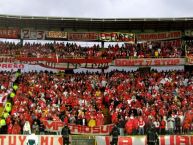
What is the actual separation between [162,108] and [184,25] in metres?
11.6

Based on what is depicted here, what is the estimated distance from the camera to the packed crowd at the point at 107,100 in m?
27.0

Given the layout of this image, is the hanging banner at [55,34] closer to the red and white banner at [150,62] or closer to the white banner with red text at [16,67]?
the white banner with red text at [16,67]

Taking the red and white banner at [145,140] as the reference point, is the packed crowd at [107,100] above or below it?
above

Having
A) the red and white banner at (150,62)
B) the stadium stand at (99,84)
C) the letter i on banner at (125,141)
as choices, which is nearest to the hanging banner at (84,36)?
the stadium stand at (99,84)

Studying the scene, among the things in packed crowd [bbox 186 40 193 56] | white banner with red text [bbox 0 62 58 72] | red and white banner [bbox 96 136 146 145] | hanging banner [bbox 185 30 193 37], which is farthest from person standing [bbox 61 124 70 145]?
hanging banner [bbox 185 30 193 37]

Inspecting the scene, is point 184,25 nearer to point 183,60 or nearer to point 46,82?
point 183,60

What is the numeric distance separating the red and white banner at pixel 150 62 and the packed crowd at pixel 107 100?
79cm

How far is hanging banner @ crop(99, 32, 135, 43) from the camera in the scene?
129 feet

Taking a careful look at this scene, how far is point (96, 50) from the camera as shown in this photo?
129 ft

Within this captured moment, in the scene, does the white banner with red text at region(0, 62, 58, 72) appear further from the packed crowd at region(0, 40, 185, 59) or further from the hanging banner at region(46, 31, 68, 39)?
the hanging banner at region(46, 31, 68, 39)

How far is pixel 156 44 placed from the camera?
3900cm

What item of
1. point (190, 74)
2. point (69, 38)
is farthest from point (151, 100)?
point (69, 38)

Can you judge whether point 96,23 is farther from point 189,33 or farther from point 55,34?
point 189,33

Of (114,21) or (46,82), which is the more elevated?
(114,21)
